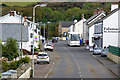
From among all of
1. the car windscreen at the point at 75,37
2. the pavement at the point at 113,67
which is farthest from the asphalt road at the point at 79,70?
the car windscreen at the point at 75,37

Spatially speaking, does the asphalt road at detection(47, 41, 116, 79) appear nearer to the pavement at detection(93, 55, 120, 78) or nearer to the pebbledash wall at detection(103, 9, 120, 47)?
the pavement at detection(93, 55, 120, 78)

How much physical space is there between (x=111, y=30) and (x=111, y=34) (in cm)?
86

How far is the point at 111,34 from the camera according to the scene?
195 feet

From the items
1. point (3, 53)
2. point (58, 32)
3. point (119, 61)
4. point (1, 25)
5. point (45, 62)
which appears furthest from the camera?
point (58, 32)

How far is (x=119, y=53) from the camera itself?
37719 mm

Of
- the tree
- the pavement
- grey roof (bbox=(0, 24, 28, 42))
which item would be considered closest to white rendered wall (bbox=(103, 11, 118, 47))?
Answer: grey roof (bbox=(0, 24, 28, 42))

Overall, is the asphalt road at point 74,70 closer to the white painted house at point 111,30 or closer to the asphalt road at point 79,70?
the asphalt road at point 79,70

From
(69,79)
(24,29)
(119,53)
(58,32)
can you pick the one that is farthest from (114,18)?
(58,32)

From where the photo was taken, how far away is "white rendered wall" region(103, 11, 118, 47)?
194 ft

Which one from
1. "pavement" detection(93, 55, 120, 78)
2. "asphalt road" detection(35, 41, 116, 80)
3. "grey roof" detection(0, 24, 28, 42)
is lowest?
"asphalt road" detection(35, 41, 116, 80)

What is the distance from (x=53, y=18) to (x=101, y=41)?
110111mm

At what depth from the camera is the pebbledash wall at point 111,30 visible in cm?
5919

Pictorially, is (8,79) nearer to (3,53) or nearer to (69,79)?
(69,79)

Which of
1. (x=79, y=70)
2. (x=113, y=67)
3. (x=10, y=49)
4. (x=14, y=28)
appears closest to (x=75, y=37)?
(x=14, y=28)
